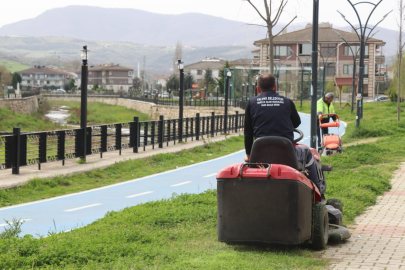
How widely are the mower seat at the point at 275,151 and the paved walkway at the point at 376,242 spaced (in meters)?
1.16

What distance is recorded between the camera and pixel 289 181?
6.10 metres

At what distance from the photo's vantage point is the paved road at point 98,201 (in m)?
9.84

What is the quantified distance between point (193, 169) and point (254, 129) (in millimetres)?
11631

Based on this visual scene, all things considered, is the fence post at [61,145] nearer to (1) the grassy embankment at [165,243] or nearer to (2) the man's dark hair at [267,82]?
(1) the grassy embankment at [165,243]

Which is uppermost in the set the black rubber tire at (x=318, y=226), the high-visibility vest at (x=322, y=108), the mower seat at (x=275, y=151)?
the high-visibility vest at (x=322, y=108)

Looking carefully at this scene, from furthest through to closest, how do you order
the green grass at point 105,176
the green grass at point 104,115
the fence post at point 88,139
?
the green grass at point 104,115
the fence post at point 88,139
the green grass at point 105,176

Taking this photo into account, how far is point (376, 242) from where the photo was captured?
7.16 meters

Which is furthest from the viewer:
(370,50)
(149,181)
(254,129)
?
(370,50)

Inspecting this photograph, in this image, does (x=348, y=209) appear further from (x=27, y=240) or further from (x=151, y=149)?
(x=151, y=149)

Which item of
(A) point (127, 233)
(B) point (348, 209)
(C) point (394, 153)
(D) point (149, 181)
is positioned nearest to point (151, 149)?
(D) point (149, 181)

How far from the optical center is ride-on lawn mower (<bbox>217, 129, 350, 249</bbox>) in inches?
243

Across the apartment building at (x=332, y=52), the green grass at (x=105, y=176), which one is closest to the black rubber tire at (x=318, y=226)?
the green grass at (x=105, y=176)

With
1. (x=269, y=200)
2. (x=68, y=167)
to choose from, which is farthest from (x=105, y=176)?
(x=269, y=200)

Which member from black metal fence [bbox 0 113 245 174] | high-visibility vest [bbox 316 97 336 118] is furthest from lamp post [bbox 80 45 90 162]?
high-visibility vest [bbox 316 97 336 118]
